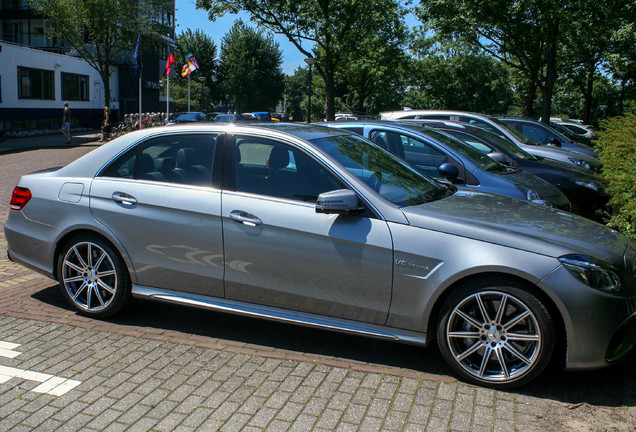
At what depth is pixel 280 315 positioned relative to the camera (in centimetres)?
449

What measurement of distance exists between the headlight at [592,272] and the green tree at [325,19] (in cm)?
2879

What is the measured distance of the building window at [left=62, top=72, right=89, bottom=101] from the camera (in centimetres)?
4181

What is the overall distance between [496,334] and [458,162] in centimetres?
427

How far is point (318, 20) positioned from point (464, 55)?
18507 millimetres

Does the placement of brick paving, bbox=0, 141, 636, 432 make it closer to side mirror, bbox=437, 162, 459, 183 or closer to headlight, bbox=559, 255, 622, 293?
headlight, bbox=559, 255, 622, 293

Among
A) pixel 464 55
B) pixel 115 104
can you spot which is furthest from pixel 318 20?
pixel 115 104

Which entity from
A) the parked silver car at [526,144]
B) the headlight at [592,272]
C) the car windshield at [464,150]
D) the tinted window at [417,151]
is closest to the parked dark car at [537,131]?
the parked silver car at [526,144]

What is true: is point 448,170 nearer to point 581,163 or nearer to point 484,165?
point 484,165

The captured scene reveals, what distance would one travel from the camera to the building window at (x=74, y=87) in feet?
137

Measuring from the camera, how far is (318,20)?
31766mm

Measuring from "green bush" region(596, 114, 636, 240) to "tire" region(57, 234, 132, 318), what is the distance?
15.6ft

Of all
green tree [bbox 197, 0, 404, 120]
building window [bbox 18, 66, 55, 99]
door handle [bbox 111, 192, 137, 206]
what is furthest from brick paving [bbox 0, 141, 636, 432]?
building window [bbox 18, 66, 55, 99]

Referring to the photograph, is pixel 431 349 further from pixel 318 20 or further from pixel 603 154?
pixel 318 20

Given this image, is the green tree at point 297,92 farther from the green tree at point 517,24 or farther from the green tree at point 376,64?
the green tree at point 517,24
